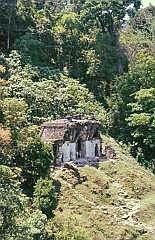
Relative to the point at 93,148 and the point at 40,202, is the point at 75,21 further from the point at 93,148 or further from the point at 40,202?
the point at 40,202

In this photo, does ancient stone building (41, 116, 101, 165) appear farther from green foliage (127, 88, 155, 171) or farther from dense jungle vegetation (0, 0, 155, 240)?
green foliage (127, 88, 155, 171)

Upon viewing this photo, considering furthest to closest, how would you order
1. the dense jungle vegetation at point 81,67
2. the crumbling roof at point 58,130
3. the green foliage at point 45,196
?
the dense jungle vegetation at point 81,67
the crumbling roof at point 58,130
the green foliage at point 45,196

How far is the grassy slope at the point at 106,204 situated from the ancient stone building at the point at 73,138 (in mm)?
1586

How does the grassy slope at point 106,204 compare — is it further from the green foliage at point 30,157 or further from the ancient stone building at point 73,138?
the green foliage at point 30,157

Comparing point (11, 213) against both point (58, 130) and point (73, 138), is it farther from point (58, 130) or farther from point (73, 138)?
point (73, 138)

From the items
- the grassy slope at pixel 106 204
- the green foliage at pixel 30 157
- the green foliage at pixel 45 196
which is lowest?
the grassy slope at pixel 106 204

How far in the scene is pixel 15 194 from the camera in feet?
73.3

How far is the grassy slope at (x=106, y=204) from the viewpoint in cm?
2964

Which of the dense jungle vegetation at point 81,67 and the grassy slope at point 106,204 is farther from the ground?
the dense jungle vegetation at point 81,67

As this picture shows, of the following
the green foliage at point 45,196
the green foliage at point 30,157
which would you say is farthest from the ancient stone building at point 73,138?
the green foliage at point 45,196

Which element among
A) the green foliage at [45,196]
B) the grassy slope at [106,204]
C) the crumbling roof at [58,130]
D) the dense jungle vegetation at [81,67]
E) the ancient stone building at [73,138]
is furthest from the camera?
the dense jungle vegetation at [81,67]

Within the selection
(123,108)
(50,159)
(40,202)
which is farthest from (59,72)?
(40,202)

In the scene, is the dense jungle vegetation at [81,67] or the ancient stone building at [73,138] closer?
the ancient stone building at [73,138]

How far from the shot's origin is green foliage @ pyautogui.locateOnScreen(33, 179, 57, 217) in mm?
29922
